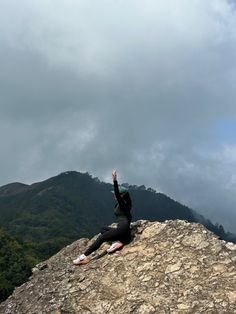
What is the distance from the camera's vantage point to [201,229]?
21828 mm

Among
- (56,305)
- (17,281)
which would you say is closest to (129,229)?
(56,305)

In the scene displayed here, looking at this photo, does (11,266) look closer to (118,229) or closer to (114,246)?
(114,246)

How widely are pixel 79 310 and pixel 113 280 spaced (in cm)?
193

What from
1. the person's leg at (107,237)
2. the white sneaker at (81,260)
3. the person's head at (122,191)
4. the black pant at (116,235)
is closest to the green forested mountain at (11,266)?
the white sneaker at (81,260)

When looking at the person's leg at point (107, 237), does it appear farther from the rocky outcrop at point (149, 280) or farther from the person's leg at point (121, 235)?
the rocky outcrop at point (149, 280)

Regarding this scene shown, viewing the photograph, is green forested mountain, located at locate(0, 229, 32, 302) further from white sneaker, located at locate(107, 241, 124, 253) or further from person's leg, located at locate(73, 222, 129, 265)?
white sneaker, located at locate(107, 241, 124, 253)

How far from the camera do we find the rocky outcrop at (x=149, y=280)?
18641mm

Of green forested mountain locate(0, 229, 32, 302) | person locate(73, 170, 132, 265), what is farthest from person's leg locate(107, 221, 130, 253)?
green forested mountain locate(0, 229, 32, 302)

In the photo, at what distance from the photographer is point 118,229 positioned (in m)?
22.5

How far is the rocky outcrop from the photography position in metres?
18.6

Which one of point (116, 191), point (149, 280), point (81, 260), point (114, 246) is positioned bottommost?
point (149, 280)

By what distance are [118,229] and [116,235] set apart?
0.32 metres

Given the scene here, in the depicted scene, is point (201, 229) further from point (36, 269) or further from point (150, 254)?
point (36, 269)

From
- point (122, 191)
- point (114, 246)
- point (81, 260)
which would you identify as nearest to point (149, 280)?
point (114, 246)
